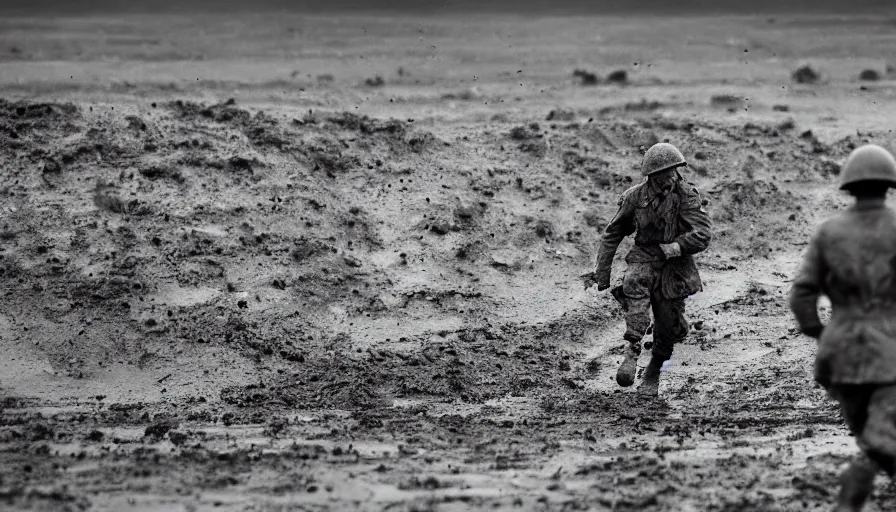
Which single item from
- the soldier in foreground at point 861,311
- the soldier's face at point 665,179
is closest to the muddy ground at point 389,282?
the soldier in foreground at point 861,311

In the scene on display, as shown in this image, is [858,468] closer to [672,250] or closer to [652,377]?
[672,250]

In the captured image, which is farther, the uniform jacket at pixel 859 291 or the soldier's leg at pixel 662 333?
the soldier's leg at pixel 662 333

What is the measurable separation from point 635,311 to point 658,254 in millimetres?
498

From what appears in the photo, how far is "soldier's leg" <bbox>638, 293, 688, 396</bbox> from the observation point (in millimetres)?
10938

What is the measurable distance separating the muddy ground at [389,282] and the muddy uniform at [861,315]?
0.87 metres

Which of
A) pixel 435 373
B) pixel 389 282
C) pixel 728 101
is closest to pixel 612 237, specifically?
pixel 435 373

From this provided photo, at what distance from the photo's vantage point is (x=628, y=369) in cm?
1064

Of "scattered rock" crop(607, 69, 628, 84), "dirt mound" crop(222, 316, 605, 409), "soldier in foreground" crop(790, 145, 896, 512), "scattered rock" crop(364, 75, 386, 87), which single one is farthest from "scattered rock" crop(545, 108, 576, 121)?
"soldier in foreground" crop(790, 145, 896, 512)

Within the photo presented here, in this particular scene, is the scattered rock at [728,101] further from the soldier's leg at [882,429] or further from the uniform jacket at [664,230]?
the soldier's leg at [882,429]

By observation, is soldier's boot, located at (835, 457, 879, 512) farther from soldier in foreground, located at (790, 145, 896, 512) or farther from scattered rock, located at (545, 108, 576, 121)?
scattered rock, located at (545, 108, 576, 121)

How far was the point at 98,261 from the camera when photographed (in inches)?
500

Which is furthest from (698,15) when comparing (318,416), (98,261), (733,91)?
(318,416)

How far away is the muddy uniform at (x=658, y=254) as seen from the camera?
10703 millimetres

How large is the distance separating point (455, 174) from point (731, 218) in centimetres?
306
